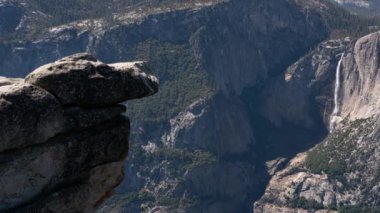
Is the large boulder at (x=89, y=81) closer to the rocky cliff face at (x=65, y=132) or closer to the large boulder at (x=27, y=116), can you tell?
the rocky cliff face at (x=65, y=132)

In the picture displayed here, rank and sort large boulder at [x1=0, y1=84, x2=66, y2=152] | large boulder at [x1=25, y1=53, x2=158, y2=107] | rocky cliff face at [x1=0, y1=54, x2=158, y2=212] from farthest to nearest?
large boulder at [x1=25, y1=53, x2=158, y2=107], rocky cliff face at [x1=0, y1=54, x2=158, y2=212], large boulder at [x1=0, y1=84, x2=66, y2=152]

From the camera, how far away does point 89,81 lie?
34312 mm

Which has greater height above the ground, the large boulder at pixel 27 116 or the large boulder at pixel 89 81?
the large boulder at pixel 89 81

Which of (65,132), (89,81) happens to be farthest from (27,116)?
(89,81)

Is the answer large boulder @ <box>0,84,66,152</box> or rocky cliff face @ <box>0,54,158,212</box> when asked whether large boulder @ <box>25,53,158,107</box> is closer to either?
rocky cliff face @ <box>0,54,158,212</box>

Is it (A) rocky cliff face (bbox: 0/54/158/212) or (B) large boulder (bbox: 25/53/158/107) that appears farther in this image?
(B) large boulder (bbox: 25/53/158/107)

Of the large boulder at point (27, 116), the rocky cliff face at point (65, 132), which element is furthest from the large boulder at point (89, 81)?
the large boulder at point (27, 116)

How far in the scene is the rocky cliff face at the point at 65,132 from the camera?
32.5m

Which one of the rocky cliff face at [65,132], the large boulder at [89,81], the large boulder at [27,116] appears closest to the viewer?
the large boulder at [27,116]

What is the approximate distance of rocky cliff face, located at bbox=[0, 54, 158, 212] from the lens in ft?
107

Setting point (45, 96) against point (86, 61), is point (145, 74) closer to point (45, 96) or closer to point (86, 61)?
point (86, 61)

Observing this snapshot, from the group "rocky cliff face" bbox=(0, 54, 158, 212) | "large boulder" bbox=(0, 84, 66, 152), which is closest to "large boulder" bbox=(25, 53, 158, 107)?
"rocky cliff face" bbox=(0, 54, 158, 212)

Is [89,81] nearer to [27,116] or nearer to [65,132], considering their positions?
[65,132]

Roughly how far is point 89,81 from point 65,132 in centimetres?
265
